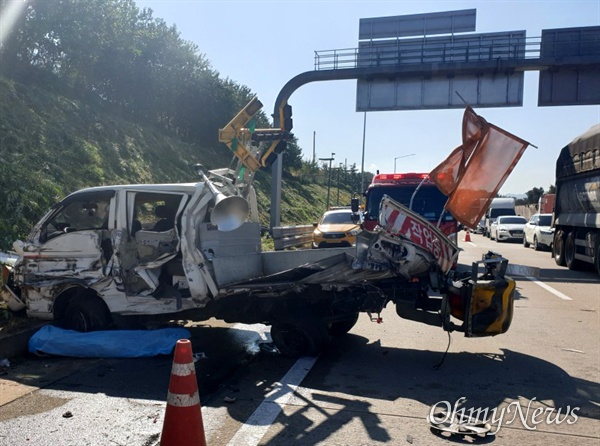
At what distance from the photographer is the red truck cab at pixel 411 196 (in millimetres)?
12734

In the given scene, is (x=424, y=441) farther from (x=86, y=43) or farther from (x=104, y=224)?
(x=86, y=43)

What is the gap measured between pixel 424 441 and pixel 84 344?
13.4 feet

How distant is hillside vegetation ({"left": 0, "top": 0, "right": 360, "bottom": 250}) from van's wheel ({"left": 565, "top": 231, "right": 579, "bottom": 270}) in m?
14.3

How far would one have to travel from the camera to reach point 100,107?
29109 mm

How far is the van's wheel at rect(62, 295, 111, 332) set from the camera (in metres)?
7.03

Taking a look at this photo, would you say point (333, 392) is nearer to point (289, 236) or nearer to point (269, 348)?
point (269, 348)

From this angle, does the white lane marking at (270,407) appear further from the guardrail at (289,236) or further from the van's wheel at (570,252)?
the van's wheel at (570,252)

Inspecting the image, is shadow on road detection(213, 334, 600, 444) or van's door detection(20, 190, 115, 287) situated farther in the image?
van's door detection(20, 190, 115, 287)

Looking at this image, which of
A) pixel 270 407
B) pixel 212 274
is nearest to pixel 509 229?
pixel 212 274

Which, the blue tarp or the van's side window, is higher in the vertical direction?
the van's side window

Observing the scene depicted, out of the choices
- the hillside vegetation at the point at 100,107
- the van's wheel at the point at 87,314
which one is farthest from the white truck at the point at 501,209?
the van's wheel at the point at 87,314

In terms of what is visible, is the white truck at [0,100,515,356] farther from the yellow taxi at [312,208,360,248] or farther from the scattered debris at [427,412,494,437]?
the yellow taxi at [312,208,360,248]

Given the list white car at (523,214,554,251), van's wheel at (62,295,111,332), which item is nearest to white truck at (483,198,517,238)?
white car at (523,214,554,251)

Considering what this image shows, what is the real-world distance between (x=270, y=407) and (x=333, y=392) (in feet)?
2.41
